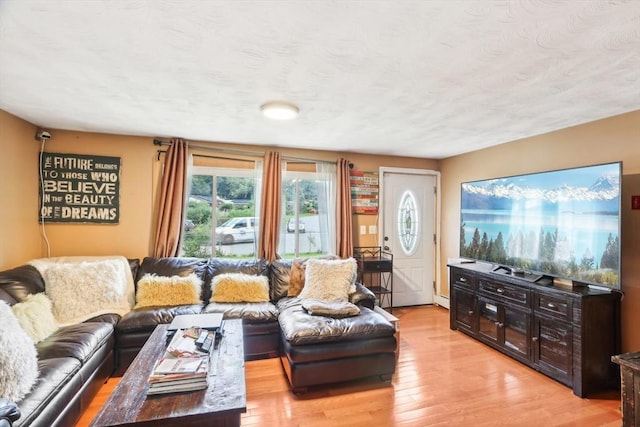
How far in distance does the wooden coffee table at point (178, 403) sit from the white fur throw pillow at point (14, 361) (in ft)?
1.65

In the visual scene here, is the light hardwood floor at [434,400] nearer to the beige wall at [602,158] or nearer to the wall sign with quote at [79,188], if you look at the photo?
the beige wall at [602,158]

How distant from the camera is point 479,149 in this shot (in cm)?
403

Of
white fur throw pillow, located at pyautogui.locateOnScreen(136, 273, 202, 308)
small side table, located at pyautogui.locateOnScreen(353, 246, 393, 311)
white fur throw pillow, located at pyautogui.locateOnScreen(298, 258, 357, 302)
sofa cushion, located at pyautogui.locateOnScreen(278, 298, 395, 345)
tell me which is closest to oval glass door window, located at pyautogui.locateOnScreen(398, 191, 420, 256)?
small side table, located at pyautogui.locateOnScreen(353, 246, 393, 311)

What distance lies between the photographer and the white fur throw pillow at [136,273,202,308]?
2.97 metres

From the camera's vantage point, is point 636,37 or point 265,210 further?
point 265,210

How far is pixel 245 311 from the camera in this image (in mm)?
2914

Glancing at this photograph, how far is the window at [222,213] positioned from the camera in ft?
12.4

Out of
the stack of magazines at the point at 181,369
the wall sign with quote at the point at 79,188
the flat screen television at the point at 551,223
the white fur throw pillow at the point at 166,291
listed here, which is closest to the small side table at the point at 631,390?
the flat screen television at the point at 551,223

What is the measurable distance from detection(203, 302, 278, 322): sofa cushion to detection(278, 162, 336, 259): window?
1.17 m

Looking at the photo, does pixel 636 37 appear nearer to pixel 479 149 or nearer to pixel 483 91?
pixel 483 91

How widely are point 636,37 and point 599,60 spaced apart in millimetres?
231

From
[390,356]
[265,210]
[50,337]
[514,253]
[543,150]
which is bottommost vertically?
[390,356]

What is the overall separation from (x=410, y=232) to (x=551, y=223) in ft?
6.56

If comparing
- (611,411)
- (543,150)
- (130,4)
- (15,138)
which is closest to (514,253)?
(543,150)
